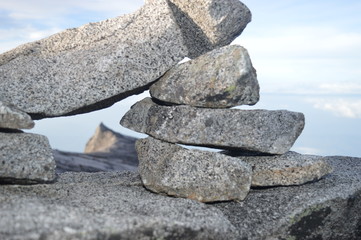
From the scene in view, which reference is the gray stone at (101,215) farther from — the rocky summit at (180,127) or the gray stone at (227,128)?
the gray stone at (227,128)

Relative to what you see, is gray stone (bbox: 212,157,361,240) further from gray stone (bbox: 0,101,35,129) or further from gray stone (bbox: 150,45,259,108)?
gray stone (bbox: 0,101,35,129)

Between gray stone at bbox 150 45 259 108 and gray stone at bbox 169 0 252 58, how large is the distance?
77cm

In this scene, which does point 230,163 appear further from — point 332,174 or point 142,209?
point 332,174

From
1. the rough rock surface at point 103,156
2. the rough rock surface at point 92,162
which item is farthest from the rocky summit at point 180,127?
the rough rock surface at point 103,156

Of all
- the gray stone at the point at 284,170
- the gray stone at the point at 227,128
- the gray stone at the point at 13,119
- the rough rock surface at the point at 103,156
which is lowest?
the rough rock surface at the point at 103,156

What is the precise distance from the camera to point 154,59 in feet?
28.0

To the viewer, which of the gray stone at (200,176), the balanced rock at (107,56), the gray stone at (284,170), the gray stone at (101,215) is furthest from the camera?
the gray stone at (284,170)

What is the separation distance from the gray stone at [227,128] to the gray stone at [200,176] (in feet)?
0.77

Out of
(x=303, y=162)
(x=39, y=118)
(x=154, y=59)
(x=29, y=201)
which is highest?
(x=154, y=59)

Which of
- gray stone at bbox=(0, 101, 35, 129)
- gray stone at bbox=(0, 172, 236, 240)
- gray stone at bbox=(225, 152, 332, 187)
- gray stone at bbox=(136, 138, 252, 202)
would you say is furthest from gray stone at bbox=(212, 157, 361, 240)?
gray stone at bbox=(0, 101, 35, 129)

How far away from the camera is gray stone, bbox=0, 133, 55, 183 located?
7422mm

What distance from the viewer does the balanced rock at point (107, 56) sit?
8281 mm

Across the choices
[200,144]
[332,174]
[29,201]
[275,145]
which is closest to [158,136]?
[200,144]

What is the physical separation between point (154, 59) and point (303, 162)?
297cm
